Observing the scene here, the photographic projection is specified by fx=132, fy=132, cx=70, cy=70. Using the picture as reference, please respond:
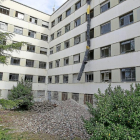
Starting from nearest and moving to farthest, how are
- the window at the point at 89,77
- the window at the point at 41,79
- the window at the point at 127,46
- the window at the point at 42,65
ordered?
the window at the point at 127,46
the window at the point at 89,77
the window at the point at 41,79
the window at the point at 42,65

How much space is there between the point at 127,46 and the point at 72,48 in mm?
8903

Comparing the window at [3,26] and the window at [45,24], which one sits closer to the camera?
the window at [3,26]

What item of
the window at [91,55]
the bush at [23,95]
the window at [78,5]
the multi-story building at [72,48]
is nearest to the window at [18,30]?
the multi-story building at [72,48]

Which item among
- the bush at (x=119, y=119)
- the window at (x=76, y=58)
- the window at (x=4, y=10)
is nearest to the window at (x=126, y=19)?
the window at (x=76, y=58)

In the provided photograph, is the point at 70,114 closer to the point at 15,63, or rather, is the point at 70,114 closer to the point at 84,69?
the point at 84,69

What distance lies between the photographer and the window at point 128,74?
41.6 ft

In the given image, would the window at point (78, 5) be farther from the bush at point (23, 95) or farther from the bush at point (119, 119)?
the bush at point (119, 119)

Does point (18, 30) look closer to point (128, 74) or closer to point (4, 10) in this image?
point (4, 10)

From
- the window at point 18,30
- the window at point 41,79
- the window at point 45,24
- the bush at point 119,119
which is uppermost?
the window at point 45,24

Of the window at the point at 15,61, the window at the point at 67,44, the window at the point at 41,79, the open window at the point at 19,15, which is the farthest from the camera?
the window at the point at 41,79

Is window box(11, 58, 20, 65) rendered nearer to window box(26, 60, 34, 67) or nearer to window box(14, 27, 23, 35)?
window box(26, 60, 34, 67)

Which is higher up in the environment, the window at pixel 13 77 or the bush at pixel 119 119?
the window at pixel 13 77

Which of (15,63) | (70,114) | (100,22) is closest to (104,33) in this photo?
(100,22)

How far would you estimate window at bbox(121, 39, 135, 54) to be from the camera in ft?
43.1
